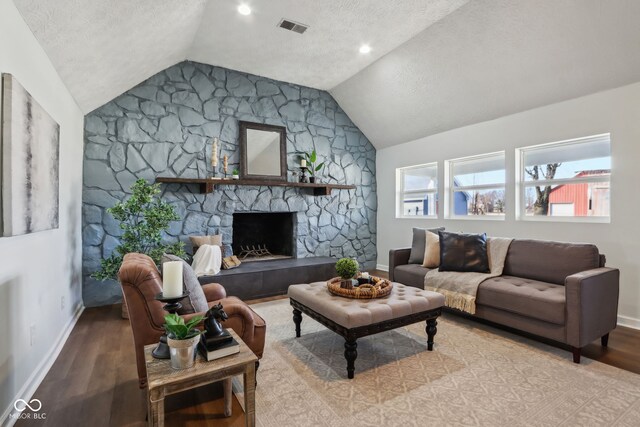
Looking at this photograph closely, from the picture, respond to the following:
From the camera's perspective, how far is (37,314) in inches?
89.2

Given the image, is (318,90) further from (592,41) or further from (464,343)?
(464,343)

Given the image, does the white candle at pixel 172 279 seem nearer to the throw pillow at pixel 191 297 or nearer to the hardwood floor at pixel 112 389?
the throw pillow at pixel 191 297

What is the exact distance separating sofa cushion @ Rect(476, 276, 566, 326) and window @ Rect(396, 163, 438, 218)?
2.43 metres

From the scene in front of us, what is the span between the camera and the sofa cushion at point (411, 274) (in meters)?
3.70

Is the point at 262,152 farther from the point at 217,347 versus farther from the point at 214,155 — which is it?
the point at 217,347

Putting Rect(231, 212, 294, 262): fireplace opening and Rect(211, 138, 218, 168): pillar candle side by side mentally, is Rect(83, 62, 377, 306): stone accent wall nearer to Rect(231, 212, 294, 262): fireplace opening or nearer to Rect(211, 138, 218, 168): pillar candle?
Rect(211, 138, 218, 168): pillar candle

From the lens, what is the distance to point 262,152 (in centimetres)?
511

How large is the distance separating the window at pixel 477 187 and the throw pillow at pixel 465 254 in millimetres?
1237

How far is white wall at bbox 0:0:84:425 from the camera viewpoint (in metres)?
1.75

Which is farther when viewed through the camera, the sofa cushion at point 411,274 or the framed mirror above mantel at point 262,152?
the framed mirror above mantel at point 262,152

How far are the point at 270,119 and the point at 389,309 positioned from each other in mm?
3795

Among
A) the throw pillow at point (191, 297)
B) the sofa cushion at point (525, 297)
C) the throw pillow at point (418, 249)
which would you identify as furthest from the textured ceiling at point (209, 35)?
the sofa cushion at point (525, 297)

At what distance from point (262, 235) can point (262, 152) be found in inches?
56.0

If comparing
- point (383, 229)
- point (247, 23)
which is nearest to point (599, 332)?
point (383, 229)
